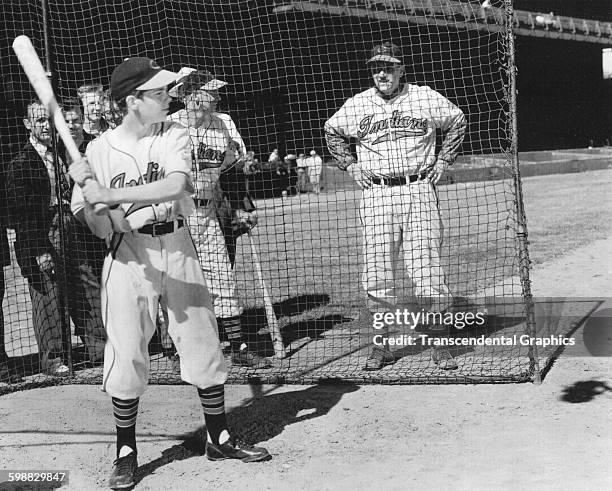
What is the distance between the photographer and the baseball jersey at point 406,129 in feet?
19.5

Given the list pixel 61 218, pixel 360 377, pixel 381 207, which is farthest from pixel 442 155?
pixel 61 218

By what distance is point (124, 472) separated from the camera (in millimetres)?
4215

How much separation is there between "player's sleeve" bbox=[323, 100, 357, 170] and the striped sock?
135cm

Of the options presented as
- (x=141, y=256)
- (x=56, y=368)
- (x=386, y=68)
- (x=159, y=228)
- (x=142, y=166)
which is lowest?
(x=56, y=368)

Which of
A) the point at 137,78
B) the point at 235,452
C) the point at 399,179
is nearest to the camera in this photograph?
the point at 137,78

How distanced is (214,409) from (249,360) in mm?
1751

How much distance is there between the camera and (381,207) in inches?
236

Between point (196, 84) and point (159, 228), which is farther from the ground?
point (196, 84)

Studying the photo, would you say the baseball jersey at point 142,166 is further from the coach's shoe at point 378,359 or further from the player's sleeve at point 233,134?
the coach's shoe at point 378,359

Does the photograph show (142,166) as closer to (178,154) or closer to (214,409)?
(178,154)

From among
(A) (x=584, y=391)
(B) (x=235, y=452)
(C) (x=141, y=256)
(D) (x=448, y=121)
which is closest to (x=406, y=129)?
(D) (x=448, y=121)

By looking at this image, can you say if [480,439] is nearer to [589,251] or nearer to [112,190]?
[112,190]

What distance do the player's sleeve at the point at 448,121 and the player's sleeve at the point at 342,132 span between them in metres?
0.56

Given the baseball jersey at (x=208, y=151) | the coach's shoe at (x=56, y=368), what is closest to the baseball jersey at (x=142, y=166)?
the baseball jersey at (x=208, y=151)
